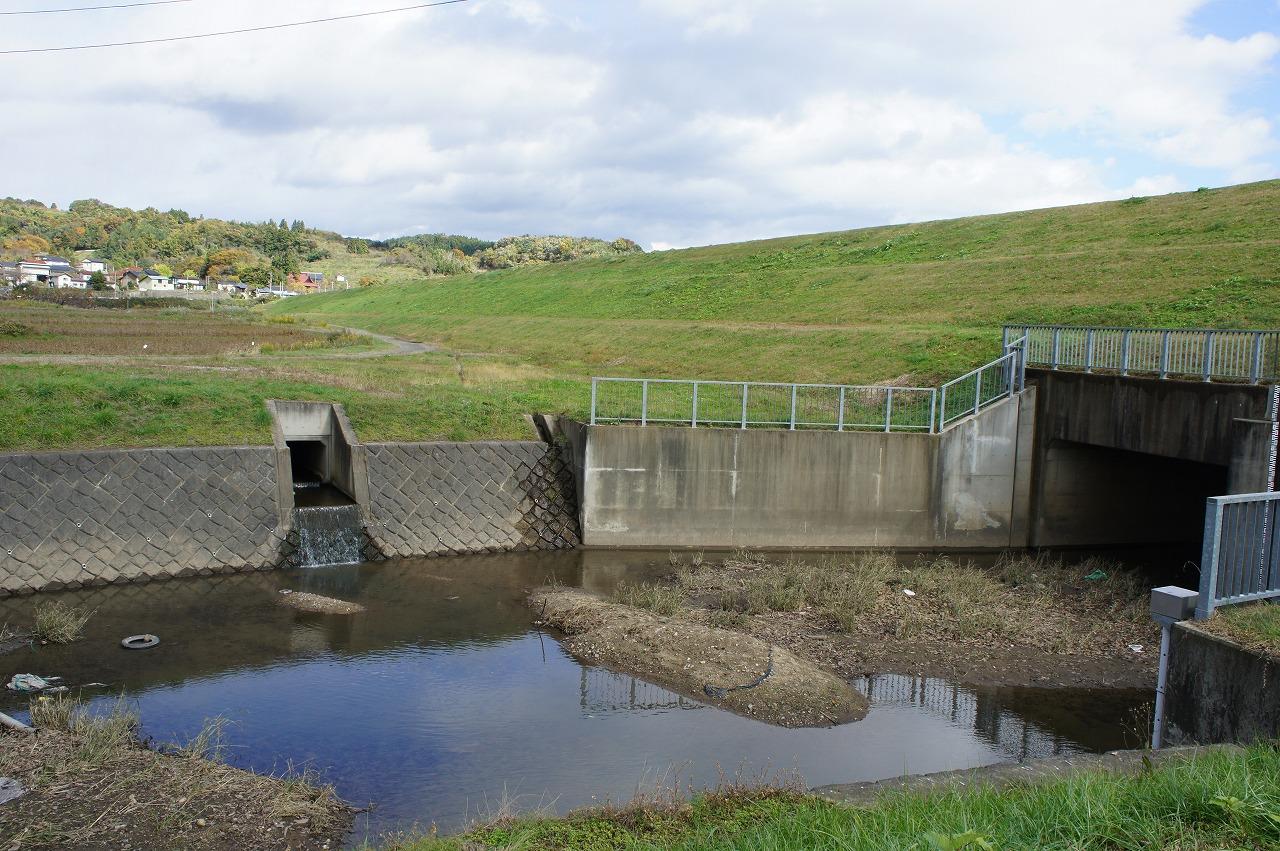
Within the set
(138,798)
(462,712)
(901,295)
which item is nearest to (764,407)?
(462,712)

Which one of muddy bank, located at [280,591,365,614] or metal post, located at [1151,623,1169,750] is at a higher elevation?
metal post, located at [1151,623,1169,750]

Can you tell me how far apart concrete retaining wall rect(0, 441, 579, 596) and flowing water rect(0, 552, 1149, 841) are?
115 centimetres

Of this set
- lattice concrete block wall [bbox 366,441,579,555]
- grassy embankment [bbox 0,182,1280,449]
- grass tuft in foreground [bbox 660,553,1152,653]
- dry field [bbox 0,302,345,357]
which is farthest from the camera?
dry field [bbox 0,302,345,357]

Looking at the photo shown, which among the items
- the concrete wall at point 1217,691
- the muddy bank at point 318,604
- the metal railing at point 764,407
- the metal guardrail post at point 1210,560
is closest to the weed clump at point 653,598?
the muddy bank at point 318,604

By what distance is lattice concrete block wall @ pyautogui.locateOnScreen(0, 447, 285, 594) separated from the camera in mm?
17969

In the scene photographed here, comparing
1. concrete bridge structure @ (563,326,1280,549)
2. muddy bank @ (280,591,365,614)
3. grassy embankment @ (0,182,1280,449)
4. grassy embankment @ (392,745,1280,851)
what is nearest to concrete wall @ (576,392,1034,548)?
concrete bridge structure @ (563,326,1280,549)

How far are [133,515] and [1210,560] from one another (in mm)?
18752

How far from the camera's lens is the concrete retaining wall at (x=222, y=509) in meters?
18.2

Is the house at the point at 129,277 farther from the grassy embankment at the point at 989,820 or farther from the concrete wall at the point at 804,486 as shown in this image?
the grassy embankment at the point at 989,820

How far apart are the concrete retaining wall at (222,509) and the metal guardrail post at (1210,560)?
14.9 metres

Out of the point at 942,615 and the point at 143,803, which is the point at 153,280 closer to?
the point at 942,615

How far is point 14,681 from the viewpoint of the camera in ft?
42.7

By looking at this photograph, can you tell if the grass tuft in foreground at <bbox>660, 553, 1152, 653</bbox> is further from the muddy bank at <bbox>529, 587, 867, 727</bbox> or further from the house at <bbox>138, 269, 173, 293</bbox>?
the house at <bbox>138, 269, 173, 293</bbox>

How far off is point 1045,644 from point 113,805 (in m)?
13.8
